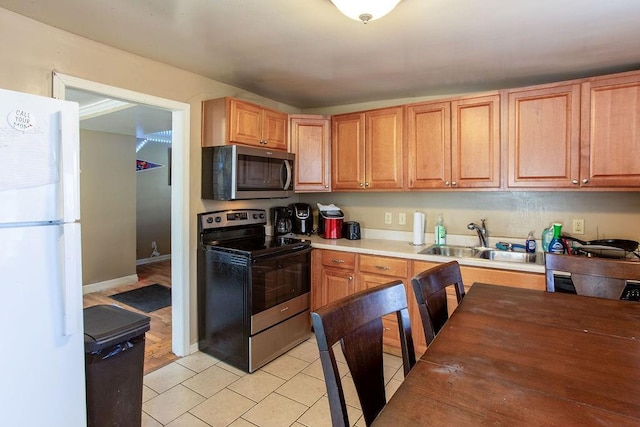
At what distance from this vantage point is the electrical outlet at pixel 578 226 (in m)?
2.58

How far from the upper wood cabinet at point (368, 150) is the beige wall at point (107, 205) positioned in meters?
3.22

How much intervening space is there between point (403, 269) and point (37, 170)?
2288 millimetres

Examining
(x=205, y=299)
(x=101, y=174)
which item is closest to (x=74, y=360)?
(x=205, y=299)

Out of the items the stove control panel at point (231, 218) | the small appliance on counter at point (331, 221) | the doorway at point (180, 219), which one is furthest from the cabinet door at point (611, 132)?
the doorway at point (180, 219)

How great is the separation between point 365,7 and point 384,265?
185 cm

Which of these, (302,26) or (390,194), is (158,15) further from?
(390,194)

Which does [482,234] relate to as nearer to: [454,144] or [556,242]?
[556,242]

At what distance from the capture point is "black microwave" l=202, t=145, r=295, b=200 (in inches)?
103

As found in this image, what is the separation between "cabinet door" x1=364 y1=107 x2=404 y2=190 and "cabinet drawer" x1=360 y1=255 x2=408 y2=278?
645mm

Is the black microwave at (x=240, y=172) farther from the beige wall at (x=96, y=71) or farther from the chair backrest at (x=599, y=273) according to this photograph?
the chair backrest at (x=599, y=273)

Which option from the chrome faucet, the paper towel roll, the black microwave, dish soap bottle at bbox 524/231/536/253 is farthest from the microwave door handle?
dish soap bottle at bbox 524/231/536/253

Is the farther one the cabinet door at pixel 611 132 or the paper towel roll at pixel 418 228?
the paper towel roll at pixel 418 228

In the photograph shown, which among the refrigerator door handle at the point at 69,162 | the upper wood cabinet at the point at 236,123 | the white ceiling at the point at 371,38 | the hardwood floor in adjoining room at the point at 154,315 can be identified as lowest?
the hardwood floor in adjoining room at the point at 154,315

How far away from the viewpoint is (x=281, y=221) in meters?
3.43
